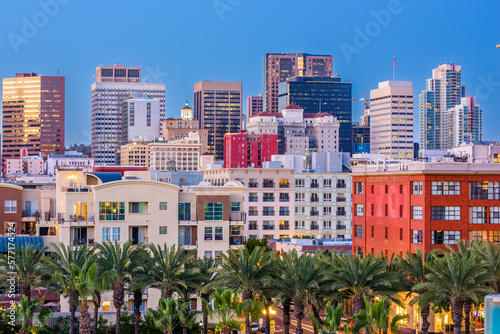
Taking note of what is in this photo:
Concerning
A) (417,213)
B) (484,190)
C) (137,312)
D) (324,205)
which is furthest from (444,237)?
(324,205)

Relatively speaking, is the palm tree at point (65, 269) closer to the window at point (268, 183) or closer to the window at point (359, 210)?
the window at point (359, 210)

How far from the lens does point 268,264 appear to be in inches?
2830

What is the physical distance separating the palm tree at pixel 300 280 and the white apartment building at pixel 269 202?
90.2 meters

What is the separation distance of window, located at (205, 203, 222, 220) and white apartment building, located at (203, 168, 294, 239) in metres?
65.4

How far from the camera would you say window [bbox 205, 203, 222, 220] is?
95.1 m

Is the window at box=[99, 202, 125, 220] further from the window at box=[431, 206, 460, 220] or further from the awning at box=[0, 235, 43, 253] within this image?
the window at box=[431, 206, 460, 220]

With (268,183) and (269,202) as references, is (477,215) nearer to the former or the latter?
(269,202)

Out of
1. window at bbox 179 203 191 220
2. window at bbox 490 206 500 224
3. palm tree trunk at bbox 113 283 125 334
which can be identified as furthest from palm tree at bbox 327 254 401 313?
window at bbox 179 203 191 220

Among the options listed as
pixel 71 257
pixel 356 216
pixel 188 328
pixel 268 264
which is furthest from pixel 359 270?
pixel 356 216

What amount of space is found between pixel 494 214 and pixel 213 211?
99.8ft

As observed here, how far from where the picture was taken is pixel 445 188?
9244cm

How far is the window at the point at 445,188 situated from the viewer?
3632 inches

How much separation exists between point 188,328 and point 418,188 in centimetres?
3352

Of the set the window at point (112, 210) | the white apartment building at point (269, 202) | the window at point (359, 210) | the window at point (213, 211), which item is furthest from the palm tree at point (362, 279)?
the white apartment building at point (269, 202)
